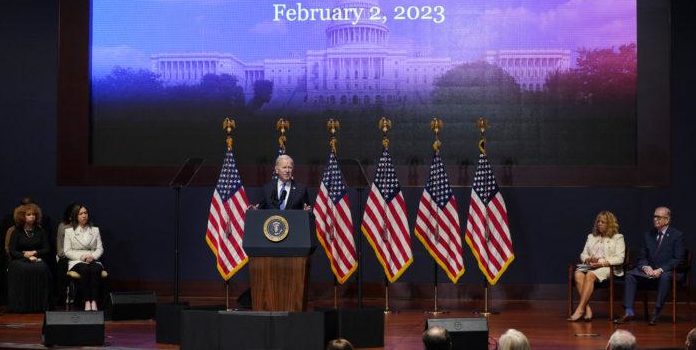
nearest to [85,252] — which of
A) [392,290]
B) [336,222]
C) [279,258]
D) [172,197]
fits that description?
[172,197]

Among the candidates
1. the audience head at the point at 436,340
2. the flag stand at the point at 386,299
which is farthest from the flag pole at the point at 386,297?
the audience head at the point at 436,340

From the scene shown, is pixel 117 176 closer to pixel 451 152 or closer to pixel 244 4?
pixel 244 4

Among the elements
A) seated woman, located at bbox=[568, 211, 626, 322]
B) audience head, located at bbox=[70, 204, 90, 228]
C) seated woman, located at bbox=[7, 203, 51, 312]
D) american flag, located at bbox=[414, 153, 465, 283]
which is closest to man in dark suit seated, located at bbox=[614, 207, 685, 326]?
seated woman, located at bbox=[568, 211, 626, 322]

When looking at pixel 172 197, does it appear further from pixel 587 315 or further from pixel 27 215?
pixel 587 315

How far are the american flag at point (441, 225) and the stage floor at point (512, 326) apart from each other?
1.76ft

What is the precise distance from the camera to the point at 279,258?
820 cm

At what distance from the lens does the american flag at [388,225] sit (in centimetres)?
1107

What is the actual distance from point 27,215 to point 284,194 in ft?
11.8

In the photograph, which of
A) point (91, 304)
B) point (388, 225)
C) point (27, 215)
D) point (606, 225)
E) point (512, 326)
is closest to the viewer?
point (512, 326)

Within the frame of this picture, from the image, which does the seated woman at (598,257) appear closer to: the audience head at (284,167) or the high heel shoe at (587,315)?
the high heel shoe at (587,315)

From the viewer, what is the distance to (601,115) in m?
11.8

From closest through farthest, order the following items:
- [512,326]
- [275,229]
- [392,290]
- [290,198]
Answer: [275,229] < [290,198] < [512,326] < [392,290]

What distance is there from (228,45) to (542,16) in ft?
11.3

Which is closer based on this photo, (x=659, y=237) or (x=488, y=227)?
(x=659, y=237)
